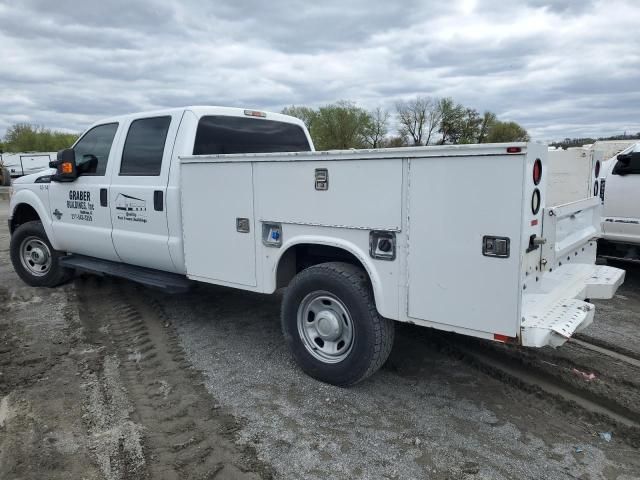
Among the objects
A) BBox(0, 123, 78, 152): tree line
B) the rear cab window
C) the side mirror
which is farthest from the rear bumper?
BBox(0, 123, 78, 152): tree line

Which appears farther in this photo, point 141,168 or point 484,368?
point 141,168

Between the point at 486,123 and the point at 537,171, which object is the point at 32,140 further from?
the point at 537,171

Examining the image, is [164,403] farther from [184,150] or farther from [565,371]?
[565,371]

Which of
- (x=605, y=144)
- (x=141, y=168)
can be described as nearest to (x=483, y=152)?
(x=141, y=168)

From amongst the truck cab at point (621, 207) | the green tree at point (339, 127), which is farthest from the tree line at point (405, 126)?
the truck cab at point (621, 207)

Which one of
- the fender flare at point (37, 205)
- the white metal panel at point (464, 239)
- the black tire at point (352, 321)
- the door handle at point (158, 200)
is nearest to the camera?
the white metal panel at point (464, 239)

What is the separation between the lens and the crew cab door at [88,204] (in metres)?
5.61

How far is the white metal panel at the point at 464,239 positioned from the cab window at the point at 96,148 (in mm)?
3809

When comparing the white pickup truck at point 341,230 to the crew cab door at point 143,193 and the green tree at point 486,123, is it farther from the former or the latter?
the green tree at point 486,123

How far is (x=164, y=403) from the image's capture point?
370 cm

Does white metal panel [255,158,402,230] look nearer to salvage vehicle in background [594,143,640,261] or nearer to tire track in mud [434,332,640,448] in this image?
tire track in mud [434,332,640,448]

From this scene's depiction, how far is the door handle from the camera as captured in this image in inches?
192

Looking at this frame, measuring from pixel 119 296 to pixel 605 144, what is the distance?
7303mm

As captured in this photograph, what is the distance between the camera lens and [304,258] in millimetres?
4387
